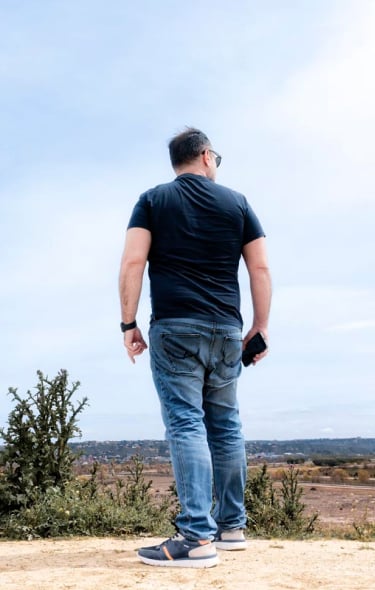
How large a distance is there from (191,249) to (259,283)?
0.59 meters

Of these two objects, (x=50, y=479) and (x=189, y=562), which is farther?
(x=50, y=479)

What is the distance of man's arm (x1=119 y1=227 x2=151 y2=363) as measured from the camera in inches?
184

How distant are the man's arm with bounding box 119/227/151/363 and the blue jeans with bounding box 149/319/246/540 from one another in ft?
0.42

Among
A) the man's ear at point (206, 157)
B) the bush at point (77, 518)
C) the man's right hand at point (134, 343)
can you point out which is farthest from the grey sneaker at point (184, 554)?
the man's ear at point (206, 157)

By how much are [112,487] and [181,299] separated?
149 inches

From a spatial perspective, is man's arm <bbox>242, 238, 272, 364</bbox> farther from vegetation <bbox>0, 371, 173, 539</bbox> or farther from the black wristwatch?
vegetation <bbox>0, 371, 173, 539</bbox>

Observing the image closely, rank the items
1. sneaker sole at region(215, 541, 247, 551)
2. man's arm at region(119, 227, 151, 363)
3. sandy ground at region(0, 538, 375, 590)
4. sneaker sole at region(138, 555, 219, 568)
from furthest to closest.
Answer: sneaker sole at region(215, 541, 247, 551), man's arm at region(119, 227, 151, 363), sneaker sole at region(138, 555, 219, 568), sandy ground at region(0, 538, 375, 590)

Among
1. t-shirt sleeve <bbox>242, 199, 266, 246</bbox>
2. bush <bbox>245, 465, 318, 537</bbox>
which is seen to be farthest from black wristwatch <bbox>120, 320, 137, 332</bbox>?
bush <bbox>245, 465, 318, 537</bbox>

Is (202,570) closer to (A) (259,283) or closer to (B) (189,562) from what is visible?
(B) (189,562)

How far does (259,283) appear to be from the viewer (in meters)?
5.06

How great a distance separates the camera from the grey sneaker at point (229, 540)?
4945mm

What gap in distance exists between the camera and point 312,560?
4.60 m

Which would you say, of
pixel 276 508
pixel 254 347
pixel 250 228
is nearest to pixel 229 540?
pixel 254 347

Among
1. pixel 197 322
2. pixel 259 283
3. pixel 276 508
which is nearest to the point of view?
pixel 197 322
